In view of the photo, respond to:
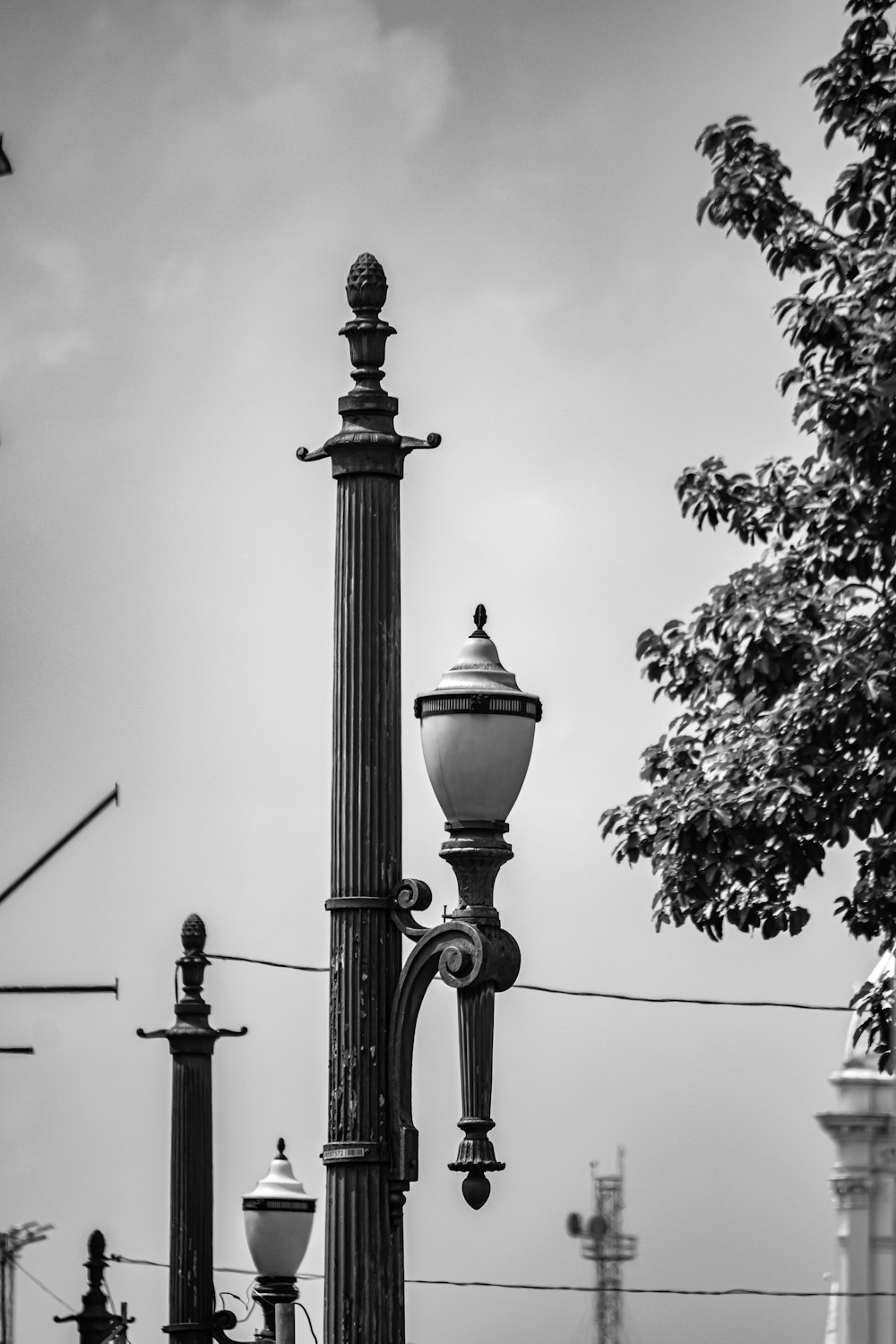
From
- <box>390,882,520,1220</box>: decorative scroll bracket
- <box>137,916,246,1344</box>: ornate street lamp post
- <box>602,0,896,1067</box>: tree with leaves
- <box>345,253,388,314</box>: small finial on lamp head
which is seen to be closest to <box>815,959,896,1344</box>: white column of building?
<box>390,882,520,1220</box>: decorative scroll bracket

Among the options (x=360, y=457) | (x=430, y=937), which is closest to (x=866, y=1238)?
(x=430, y=937)

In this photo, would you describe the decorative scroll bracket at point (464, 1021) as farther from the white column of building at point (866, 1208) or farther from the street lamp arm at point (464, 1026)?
the white column of building at point (866, 1208)

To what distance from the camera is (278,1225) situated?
12062 mm

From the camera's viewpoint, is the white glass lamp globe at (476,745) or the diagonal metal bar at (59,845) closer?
the white glass lamp globe at (476,745)

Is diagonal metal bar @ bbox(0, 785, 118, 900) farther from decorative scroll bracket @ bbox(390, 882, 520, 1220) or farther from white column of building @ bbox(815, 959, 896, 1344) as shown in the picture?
white column of building @ bbox(815, 959, 896, 1344)

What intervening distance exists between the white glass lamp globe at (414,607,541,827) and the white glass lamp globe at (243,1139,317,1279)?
5967 millimetres

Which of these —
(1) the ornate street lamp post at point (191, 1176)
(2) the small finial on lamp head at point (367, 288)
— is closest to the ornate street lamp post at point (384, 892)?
(2) the small finial on lamp head at point (367, 288)

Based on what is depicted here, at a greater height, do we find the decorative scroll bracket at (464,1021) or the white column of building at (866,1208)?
the decorative scroll bracket at (464,1021)

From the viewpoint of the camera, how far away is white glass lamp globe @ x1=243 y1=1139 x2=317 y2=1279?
39.5 feet

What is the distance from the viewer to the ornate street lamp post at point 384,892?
20.7 ft

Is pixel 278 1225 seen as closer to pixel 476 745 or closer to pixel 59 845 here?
pixel 59 845

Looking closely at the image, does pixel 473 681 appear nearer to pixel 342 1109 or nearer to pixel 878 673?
pixel 342 1109

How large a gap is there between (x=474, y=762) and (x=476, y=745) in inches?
1.9

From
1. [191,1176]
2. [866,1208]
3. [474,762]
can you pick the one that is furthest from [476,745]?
[191,1176]
